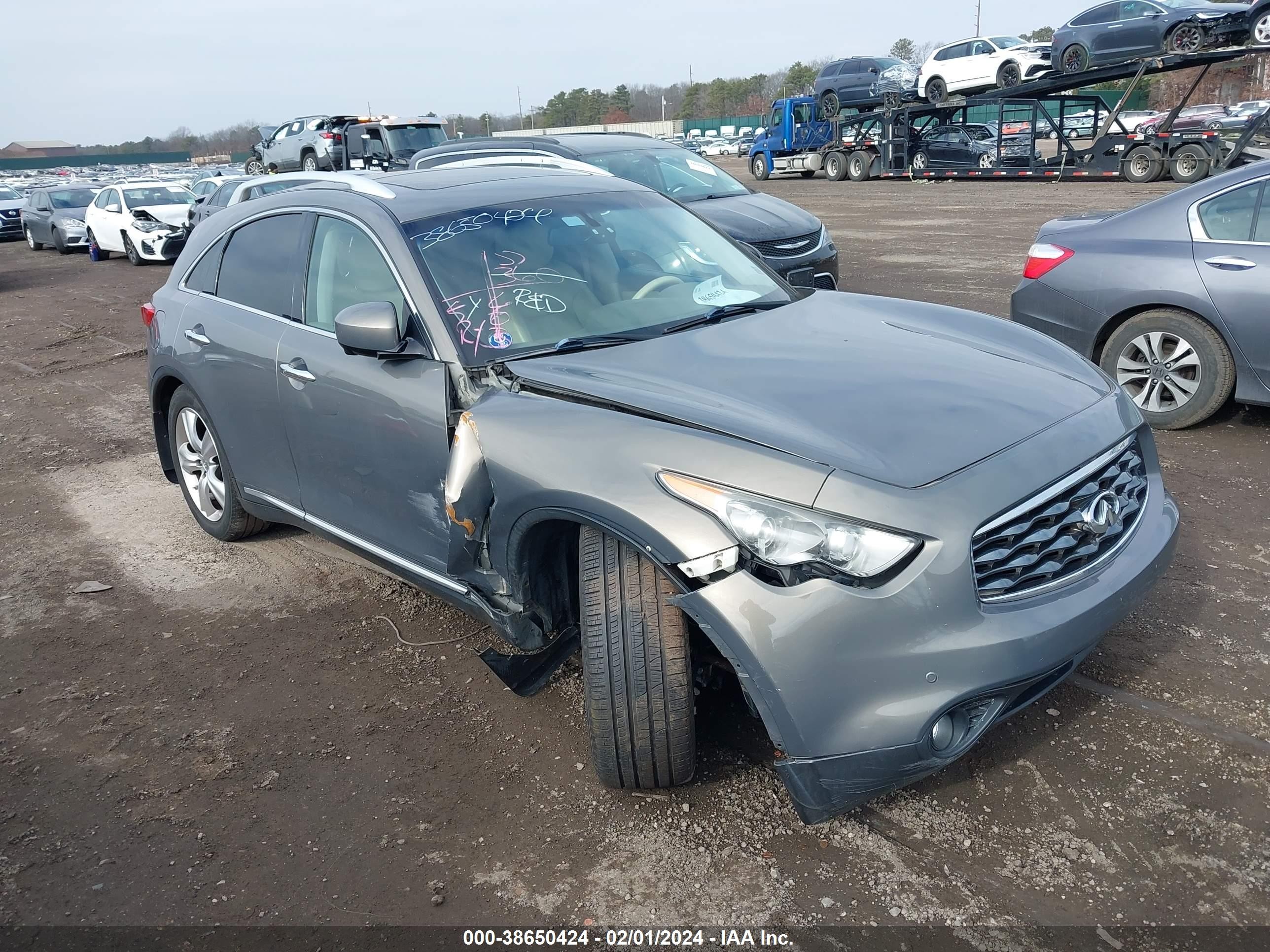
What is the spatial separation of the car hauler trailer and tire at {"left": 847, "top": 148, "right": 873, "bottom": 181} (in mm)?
29

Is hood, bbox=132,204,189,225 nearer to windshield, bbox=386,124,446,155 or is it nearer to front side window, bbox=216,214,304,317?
windshield, bbox=386,124,446,155

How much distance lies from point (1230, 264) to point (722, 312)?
3.48 meters

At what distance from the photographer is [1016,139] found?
87.7ft

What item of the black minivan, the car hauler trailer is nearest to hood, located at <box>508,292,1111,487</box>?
the car hauler trailer

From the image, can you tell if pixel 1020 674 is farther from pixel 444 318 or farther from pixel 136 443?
pixel 136 443

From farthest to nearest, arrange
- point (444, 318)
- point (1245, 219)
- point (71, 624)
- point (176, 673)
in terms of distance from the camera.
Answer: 1. point (1245, 219)
2. point (71, 624)
3. point (176, 673)
4. point (444, 318)

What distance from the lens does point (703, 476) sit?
2584 millimetres

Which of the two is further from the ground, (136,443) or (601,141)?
(601,141)

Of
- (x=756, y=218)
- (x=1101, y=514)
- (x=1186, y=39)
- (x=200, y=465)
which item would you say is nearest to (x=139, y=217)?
(x=756, y=218)

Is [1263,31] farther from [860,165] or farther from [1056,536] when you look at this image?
[1056,536]

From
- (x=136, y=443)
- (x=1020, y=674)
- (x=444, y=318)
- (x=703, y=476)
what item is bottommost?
(x=136, y=443)

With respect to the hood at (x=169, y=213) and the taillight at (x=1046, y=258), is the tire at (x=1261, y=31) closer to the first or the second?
the taillight at (x=1046, y=258)

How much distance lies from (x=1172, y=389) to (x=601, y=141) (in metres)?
6.91

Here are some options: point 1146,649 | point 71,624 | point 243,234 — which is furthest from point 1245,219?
point 71,624
